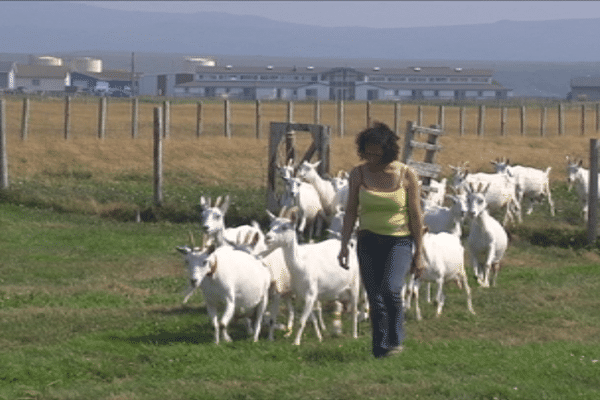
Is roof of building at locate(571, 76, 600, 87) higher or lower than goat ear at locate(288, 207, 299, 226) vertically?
higher

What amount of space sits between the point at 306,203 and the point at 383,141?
13.5 meters

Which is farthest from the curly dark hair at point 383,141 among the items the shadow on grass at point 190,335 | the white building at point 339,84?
the white building at point 339,84

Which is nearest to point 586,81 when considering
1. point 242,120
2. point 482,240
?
point 242,120

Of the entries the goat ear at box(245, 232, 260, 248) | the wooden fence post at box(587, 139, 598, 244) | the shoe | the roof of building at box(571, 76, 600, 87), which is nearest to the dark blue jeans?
the shoe

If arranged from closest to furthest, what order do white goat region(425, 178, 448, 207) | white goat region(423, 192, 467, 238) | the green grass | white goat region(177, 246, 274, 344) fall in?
the green grass < white goat region(177, 246, 274, 344) < white goat region(423, 192, 467, 238) < white goat region(425, 178, 448, 207)

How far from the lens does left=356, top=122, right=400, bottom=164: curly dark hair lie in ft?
32.6

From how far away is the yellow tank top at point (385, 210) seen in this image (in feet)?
32.4

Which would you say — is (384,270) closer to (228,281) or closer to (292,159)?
(228,281)

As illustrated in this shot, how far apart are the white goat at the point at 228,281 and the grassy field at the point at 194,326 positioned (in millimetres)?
322

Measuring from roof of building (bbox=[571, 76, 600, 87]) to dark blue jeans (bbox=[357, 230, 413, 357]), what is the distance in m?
172

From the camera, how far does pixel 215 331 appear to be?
40.9 feet

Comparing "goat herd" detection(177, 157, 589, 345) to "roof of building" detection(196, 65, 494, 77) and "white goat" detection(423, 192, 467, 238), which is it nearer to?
"white goat" detection(423, 192, 467, 238)

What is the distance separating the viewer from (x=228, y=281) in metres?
12.6

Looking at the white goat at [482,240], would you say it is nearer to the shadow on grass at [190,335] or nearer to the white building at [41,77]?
the shadow on grass at [190,335]
